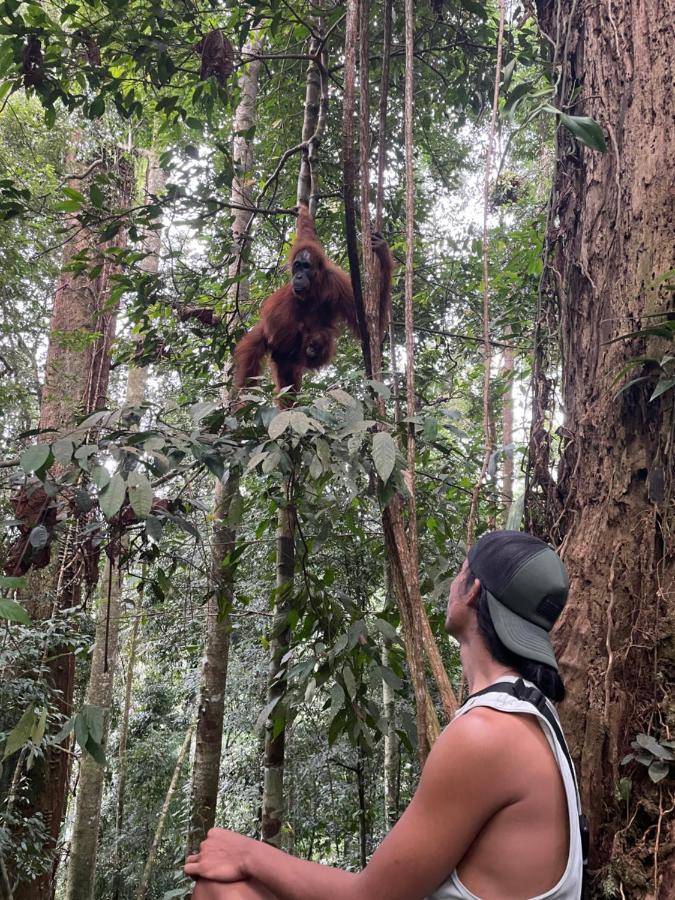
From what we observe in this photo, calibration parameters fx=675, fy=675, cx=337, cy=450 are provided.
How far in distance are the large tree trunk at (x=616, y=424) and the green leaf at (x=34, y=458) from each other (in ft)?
4.01

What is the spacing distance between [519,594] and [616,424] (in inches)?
26.6

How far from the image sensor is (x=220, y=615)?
8.10 ft

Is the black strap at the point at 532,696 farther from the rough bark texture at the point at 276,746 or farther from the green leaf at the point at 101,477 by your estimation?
the rough bark texture at the point at 276,746

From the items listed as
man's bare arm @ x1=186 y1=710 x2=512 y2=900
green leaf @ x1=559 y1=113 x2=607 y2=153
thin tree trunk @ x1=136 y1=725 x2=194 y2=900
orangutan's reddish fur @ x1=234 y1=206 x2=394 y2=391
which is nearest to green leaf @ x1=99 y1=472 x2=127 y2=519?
man's bare arm @ x1=186 y1=710 x2=512 y2=900

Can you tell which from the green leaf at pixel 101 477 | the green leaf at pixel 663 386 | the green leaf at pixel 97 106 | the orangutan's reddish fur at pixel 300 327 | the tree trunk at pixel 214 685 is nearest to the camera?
the green leaf at pixel 663 386

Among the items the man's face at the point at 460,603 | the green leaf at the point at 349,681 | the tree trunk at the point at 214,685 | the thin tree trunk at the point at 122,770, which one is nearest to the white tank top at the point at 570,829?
the man's face at the point at 460,603

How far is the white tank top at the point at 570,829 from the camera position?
3.08 feet

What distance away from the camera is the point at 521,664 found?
3.50 feet

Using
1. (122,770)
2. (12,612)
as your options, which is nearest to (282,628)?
(12,612)

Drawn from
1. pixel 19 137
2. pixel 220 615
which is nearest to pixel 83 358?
pixel 19 137

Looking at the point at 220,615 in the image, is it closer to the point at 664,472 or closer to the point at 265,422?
the point at 265,422

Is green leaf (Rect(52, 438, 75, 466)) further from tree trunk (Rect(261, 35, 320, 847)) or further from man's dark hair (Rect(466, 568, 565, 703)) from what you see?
man's dark hair (Rect(466, 568, 565, 703))

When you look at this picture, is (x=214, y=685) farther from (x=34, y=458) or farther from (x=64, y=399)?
(x=64, y=399)

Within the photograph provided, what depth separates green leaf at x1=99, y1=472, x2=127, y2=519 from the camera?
1444 mm
